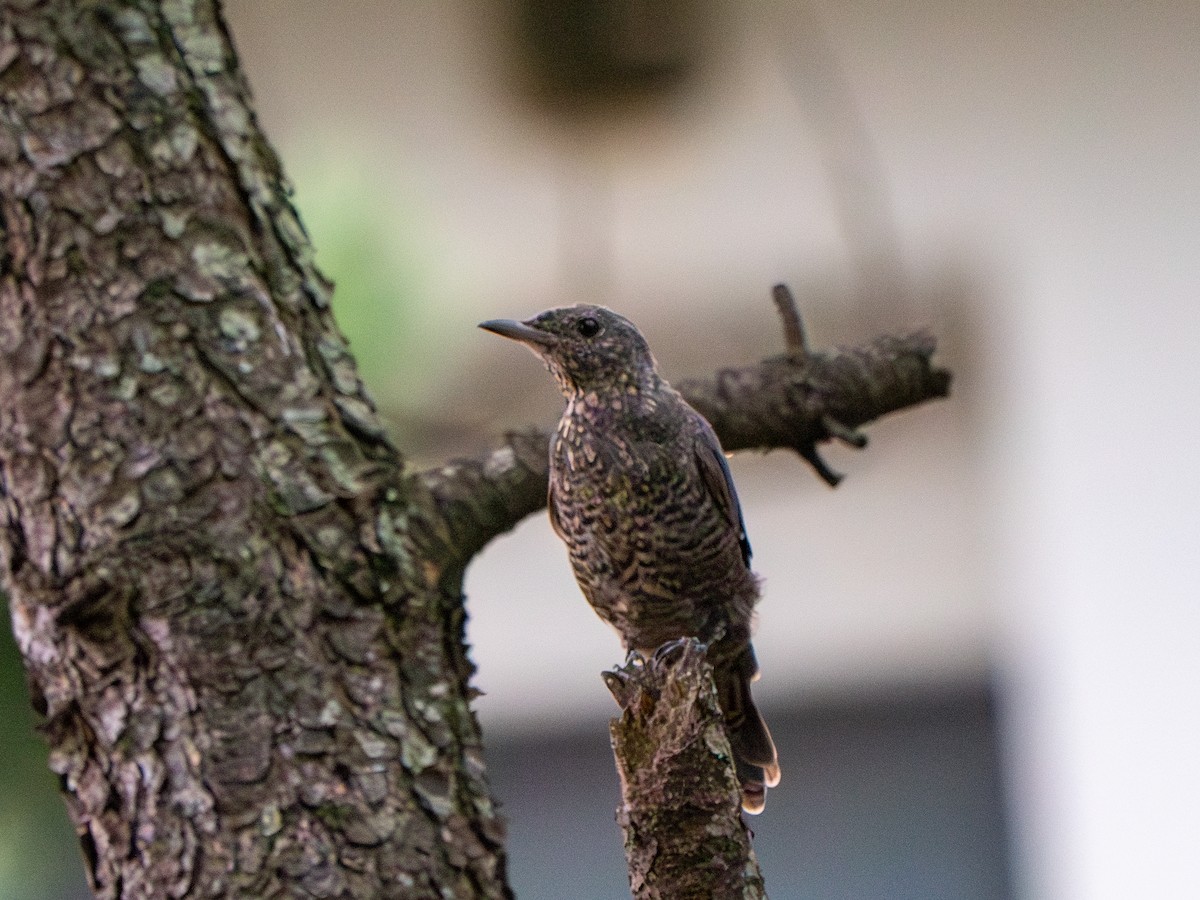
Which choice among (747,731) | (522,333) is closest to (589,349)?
(522,333)

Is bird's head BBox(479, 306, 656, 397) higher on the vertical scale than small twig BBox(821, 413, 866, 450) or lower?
higher

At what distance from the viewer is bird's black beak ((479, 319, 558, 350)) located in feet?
8.87

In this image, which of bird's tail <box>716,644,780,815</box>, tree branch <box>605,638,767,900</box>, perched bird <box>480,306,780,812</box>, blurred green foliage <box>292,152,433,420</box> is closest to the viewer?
tree branch <box>605,638,767,900</box>

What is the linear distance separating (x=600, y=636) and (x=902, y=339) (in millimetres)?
3278

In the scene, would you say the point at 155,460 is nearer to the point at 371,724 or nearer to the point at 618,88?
the point at 371,724

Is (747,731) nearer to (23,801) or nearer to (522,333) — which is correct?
(522,333)

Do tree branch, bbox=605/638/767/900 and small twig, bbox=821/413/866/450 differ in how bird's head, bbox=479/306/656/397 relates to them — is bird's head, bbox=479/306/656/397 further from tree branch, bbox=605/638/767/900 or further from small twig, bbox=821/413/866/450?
tree branch, bbox=605/638/767/900

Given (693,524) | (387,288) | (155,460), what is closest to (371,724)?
Answer: (155,460)

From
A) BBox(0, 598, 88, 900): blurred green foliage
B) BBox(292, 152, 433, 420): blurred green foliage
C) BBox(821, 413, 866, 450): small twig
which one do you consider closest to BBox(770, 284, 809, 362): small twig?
BBox(821, 413, 866, 450): small twig

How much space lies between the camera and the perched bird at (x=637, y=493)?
111 inches

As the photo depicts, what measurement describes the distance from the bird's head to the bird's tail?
2.08ft

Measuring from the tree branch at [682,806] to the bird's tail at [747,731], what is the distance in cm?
113

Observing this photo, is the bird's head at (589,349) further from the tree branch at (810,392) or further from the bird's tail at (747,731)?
the bird's tail at (747,731)

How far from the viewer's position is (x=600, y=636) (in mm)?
5816
